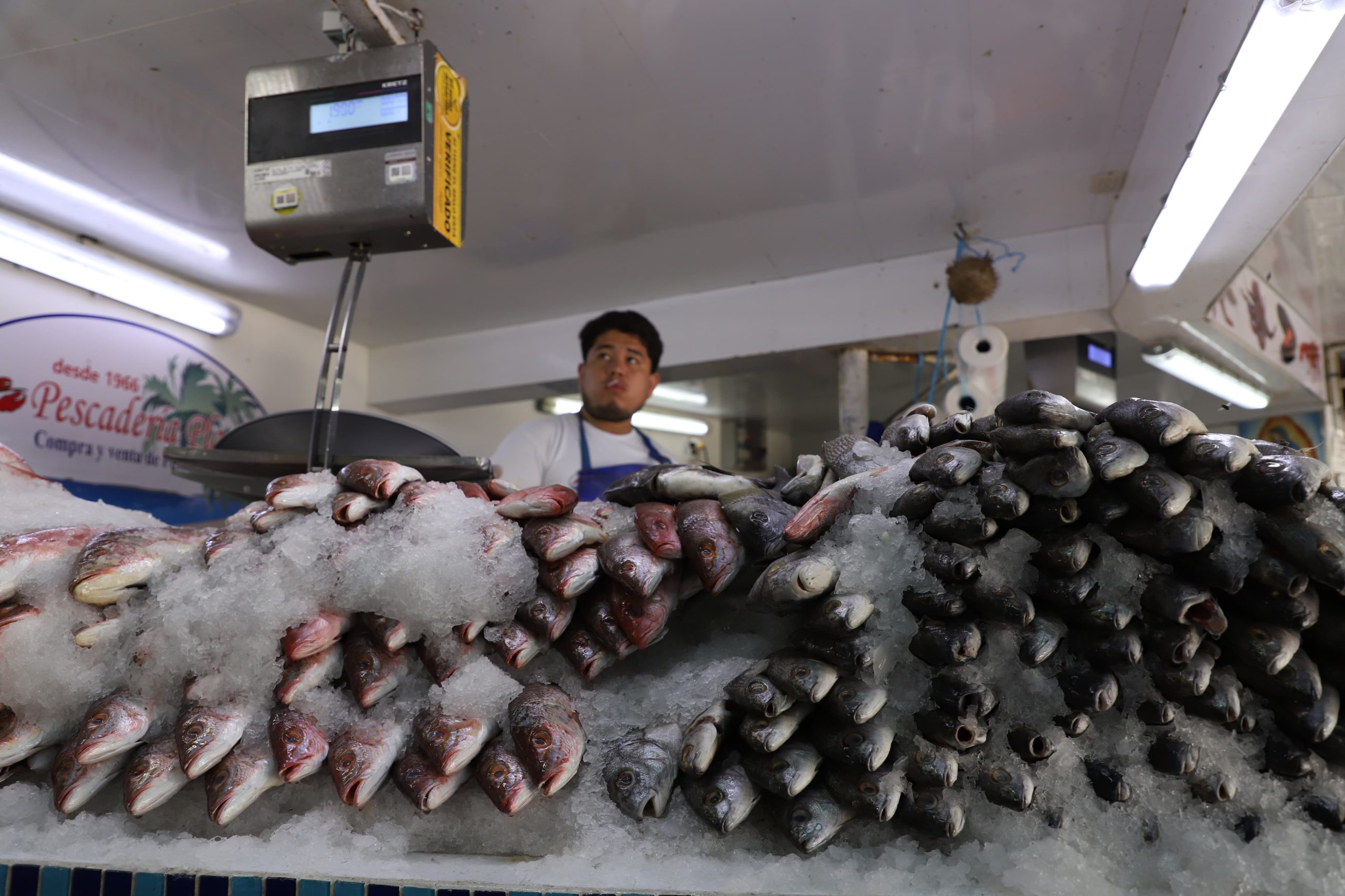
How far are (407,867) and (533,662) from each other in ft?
0.80

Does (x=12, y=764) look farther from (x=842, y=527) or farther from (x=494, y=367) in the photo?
(x=494, y=367)

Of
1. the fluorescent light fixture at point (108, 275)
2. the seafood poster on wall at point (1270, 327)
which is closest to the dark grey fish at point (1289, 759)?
the seafood poster on wall at point (1270, 327)

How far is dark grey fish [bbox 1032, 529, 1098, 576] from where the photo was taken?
2.03ft

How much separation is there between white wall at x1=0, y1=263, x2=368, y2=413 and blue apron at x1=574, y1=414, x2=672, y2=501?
319 centimetres

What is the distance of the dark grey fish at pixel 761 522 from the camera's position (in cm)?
79

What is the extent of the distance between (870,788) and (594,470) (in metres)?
2.14

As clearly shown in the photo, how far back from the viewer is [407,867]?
0.67m

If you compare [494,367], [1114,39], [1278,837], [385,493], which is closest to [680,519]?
[385,493]

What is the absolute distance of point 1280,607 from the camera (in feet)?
2.01

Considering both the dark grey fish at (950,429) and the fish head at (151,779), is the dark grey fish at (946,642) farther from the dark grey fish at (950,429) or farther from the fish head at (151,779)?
the fish head at (151,779)

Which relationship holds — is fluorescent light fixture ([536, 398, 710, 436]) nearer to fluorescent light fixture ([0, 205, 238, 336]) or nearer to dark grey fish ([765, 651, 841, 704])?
fluorescent light fixture ([0, 205, 238, 336])

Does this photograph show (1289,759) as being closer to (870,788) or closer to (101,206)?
(870,788)

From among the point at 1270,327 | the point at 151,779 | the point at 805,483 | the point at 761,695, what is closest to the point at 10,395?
the point at 151,779

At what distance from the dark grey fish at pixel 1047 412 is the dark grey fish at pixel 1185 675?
0.65 ft
